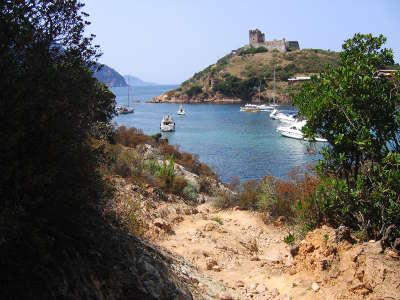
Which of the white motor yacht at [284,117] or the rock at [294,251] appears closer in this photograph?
the rock at [294,251]

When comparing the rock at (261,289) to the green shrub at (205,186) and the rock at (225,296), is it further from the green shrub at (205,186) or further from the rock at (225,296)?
the green shrub at (205,186)

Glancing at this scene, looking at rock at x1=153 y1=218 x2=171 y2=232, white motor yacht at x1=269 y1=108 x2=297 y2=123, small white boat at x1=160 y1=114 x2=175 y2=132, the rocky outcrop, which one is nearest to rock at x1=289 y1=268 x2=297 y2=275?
the rocky outcrop

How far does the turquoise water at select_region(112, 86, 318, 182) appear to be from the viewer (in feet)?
99.7

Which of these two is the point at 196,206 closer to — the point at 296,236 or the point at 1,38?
the point at 296,236

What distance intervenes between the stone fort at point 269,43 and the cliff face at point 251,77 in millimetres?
9628

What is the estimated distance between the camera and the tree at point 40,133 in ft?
12.0

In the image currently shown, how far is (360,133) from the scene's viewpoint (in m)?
7.47

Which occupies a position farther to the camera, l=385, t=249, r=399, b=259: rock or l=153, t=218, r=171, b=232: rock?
l=153, t=218, r=171, b=232: rock

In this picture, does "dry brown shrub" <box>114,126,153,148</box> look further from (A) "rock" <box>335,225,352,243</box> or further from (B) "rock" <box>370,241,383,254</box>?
(B) "rock" <box>370,241,383,254</box>

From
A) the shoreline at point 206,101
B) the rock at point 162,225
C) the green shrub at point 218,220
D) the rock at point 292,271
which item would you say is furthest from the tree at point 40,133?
the shoreline at point 206,101

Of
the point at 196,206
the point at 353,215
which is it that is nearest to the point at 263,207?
the point at 196,206

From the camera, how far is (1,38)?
13.3ft

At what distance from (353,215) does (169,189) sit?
775 cm

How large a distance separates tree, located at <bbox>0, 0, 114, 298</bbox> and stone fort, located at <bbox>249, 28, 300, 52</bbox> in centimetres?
14364
